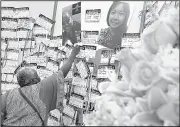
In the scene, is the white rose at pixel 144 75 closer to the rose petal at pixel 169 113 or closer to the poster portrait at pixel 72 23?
the rose petal at pixel 169 113

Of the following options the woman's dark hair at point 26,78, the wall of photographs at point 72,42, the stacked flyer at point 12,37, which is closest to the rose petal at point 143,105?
the wall of photographs at point 72,42

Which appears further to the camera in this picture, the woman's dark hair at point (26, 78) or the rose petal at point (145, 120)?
the woman's dark hair at point (26, 78)

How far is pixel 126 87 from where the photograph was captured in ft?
2.30

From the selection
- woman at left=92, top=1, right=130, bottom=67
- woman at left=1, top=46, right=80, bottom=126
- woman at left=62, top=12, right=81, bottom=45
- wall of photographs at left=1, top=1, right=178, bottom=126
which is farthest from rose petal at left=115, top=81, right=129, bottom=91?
woman at left=62, top=12, right=81, bottom=45

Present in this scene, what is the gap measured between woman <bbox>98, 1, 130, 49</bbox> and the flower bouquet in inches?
58.2

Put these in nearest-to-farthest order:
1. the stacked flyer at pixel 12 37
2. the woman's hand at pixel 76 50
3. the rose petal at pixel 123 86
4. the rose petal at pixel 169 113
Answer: the rose petal at pixel 169 113
the rose petal at pixel 123 86
the woman's hand at pixel 76 50
the stacked flyer at pixel 12 37

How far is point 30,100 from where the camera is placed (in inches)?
88.8

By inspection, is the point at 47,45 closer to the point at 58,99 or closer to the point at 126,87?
the point at 58,99

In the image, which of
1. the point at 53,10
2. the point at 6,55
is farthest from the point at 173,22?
the point at 6,55

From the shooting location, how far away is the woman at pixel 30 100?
2244 mm

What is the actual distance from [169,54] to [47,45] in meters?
2.42

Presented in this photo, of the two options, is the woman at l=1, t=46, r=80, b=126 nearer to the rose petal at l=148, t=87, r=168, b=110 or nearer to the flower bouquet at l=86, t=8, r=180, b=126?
the flower bouquet at l=86, t=8, r=180, b=126

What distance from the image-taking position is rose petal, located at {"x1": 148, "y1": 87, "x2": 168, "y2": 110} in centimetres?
61

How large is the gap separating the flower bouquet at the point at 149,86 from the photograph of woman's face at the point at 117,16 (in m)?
1.49
